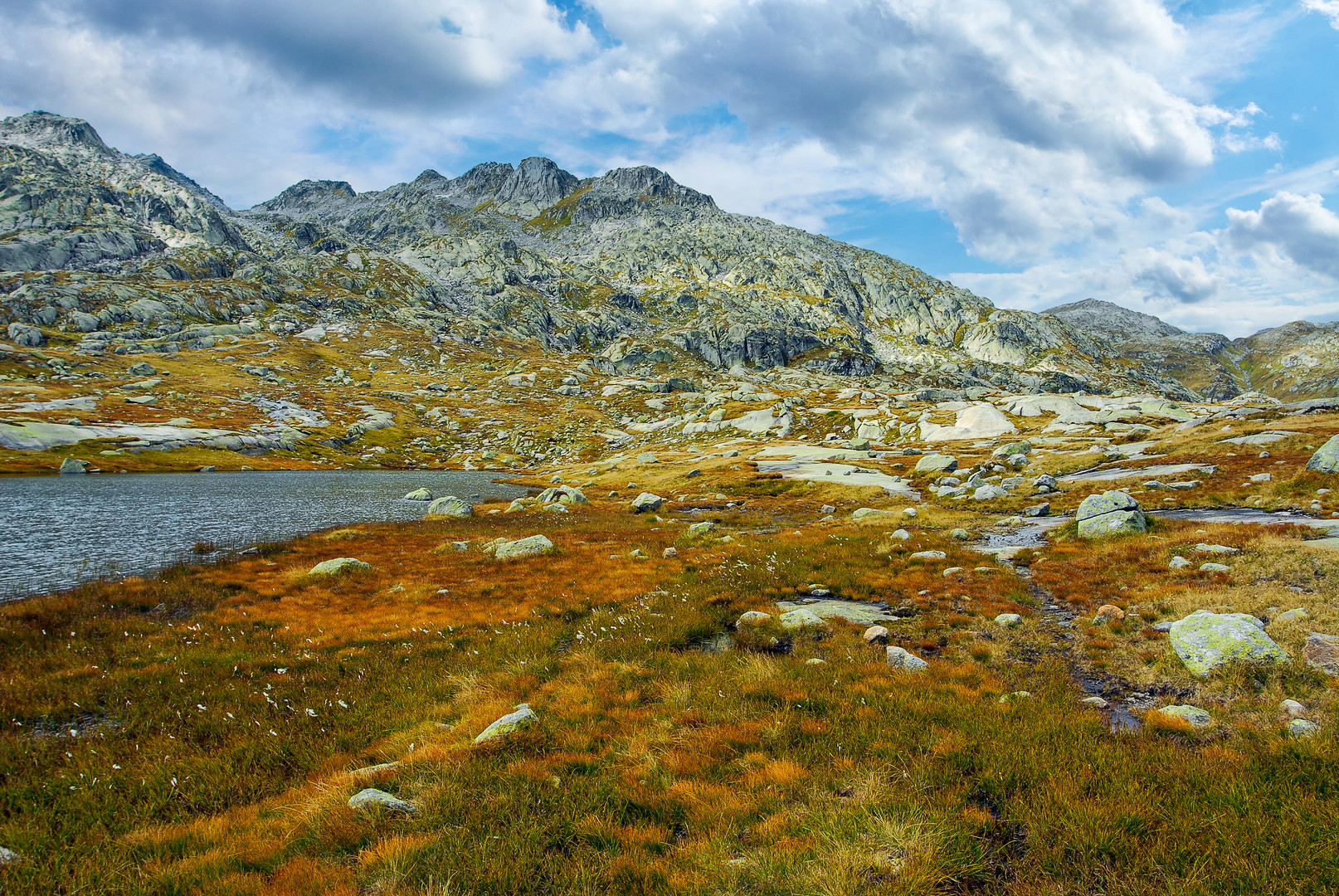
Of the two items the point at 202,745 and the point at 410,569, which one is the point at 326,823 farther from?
the point at 410,569

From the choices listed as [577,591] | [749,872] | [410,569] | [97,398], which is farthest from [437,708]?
[97,398]

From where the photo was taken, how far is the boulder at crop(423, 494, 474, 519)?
50844mm

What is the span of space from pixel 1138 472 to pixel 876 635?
40742 mm

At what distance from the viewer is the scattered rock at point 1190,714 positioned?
26.0 feet

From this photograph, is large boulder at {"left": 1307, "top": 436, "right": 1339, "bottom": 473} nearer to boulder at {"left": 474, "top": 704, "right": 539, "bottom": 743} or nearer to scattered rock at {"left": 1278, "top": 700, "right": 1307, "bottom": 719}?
scattered rock at {"left": 1278, "top": 700, "right": 1307, "bottom": 719}

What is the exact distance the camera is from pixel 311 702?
35.1 ft

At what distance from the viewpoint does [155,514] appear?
4556 cm

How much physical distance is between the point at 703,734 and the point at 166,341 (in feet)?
785

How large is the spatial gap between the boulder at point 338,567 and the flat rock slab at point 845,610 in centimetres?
2199

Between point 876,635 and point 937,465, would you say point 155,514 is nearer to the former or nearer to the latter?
point 876,635

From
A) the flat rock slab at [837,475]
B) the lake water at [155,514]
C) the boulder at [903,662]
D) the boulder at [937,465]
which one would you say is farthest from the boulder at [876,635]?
the boulder at [937,465]

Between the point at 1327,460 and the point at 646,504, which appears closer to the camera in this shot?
the point at 1327,460

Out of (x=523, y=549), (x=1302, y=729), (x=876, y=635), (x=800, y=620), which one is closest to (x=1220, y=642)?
(x=1302, y=729)

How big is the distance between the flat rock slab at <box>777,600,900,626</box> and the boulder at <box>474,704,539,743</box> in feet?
27.2
